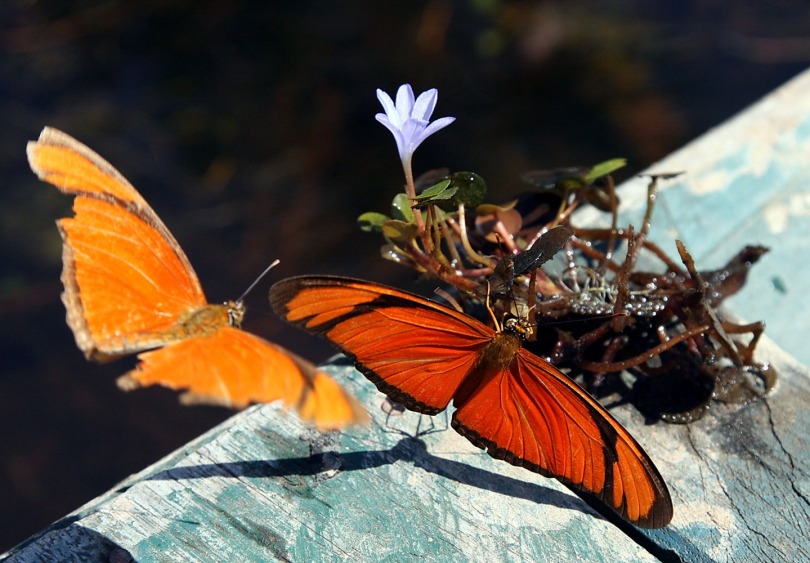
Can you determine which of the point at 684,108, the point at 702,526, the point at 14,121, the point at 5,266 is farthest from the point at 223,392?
the point at 684,108

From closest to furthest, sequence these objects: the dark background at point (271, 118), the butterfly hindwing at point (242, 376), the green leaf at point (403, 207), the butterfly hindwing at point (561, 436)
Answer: the butterfly hindwing at point (242, 376) → the butterfly hindwing at point (561, 436) → the green leaf at point (403, 207) → the dark background at point (271, 118)

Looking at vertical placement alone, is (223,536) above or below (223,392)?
below

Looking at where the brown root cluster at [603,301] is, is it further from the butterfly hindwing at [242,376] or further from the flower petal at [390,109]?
the butterfly hindwing at [242,376]

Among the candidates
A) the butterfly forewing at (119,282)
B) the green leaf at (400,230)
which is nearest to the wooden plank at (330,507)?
the butterfly forewing at (119,282)

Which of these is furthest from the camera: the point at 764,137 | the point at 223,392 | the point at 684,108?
the point at 684,108

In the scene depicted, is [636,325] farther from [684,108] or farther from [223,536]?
[684,108]

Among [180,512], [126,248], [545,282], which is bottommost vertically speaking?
[180,512]

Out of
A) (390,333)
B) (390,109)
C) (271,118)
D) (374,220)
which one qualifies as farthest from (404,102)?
(271,118)
